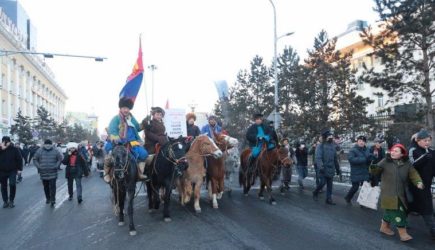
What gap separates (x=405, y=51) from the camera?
48.6ft

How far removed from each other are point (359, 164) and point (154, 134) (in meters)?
5.44

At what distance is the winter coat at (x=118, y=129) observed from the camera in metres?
9.11

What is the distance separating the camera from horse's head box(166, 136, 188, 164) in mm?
9578

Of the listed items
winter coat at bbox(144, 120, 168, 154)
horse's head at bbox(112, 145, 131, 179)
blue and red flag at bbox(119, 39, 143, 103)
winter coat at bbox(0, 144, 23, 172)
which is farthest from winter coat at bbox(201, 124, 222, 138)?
winter coat at bbox(0, 144, 23, 172)

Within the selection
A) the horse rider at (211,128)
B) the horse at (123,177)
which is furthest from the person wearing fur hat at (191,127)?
the horse at (123,177)

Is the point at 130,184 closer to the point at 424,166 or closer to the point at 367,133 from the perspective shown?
the point at 424,166

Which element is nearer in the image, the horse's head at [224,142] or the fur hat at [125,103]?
the fur hat at [125,103]

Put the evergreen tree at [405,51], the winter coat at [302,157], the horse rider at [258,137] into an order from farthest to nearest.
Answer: the winter coat at [302,157] < the evergreen tree at [405,51] < the horse rider at [258,137]

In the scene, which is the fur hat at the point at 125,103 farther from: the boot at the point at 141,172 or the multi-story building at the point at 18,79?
A: the multi-story building at the point at 18,79

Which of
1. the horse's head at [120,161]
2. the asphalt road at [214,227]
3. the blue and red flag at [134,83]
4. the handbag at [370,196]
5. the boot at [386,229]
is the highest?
the blue and red flag at [134,83]

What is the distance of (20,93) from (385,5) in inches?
2239

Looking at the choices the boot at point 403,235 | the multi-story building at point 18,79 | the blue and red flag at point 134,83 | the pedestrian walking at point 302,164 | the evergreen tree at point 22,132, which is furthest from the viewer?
the multi-story building at point 18,79

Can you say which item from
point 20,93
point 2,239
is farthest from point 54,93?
point 2,239

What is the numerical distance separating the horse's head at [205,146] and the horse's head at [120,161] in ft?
7.48
